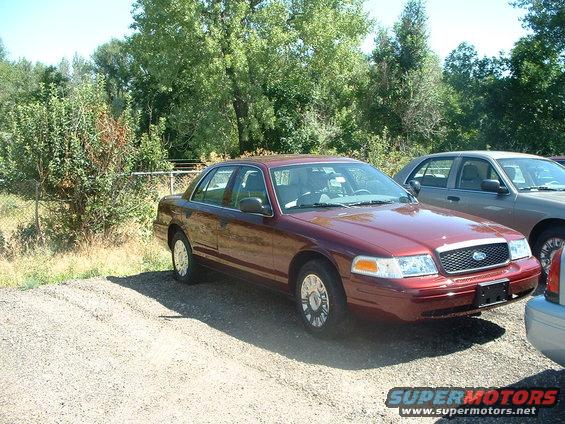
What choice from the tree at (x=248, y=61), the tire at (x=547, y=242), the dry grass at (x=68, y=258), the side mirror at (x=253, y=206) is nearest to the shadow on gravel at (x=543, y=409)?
the side mirror at (x=253, y=206)

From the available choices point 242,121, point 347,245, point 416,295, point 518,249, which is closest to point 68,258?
point 347,245

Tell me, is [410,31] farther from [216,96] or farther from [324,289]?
[324,289]

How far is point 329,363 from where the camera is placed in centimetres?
489

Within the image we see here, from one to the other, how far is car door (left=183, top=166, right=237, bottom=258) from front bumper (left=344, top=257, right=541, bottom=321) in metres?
2.45

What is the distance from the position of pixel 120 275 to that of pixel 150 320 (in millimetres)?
2805

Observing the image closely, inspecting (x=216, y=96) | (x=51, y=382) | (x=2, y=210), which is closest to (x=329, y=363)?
(x=51, y=382)

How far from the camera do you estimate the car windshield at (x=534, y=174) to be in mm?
7945

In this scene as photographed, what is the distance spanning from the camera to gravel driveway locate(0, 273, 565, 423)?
4086mm

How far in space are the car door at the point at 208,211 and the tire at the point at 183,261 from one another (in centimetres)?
18

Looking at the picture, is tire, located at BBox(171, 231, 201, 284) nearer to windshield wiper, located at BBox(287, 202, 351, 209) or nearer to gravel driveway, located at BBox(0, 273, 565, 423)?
gravel driveway, located at BBox(0, 273, 565, 423)

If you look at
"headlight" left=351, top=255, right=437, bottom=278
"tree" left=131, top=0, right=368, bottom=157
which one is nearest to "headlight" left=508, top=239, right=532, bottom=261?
"headlight" left=351, top=255, right=437, bottom=278

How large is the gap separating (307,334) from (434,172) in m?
4.37

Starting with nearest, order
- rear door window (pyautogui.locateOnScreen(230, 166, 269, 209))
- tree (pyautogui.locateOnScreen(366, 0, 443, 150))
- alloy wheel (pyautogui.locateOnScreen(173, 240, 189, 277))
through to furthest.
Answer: rear door window (pyautogui.locateOnScreen(230, 166, 269, 209))
alloy wheel (pyautogui.locateOnScreen(173, 240, 189, 277))
tree (pyautogui.locateOnScreen(366, 0, 443, 150))

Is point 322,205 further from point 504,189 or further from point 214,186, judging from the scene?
point 504,189
